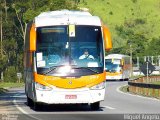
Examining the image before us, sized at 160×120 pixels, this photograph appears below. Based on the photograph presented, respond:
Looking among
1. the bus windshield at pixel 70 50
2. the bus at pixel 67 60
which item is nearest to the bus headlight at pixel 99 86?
the bus at pixel 67 60

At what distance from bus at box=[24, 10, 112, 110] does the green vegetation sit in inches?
2142

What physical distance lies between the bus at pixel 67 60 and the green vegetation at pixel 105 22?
54.4 meters

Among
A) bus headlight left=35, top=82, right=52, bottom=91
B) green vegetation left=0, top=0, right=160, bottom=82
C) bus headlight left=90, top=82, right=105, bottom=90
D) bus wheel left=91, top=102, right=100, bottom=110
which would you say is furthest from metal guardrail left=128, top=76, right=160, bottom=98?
green vegetation left=0, top=0, right=160, bottom=82

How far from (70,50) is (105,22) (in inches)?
5977

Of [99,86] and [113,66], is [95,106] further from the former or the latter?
[113,66]

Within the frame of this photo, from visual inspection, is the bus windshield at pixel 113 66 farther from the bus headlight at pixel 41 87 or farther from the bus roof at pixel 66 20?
the bus headlight at pixel 41 87

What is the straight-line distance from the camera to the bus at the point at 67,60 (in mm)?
21703

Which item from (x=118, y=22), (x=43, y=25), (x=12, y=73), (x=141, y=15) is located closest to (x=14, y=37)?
(x=12, y=73)

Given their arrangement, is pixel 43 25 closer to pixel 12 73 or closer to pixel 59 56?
pixel 59 56

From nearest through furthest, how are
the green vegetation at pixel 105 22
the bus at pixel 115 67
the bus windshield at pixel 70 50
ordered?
the bus windshield at pixel 70 50 → the bus at pixel 115 67 → the green vegetation at pixel 105 22

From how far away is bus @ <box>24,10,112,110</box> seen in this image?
854 inches

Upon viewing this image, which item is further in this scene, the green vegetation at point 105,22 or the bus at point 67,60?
the green vegetation at point 105,22

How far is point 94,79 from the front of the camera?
21922 millimetres

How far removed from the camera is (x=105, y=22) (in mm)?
173500
